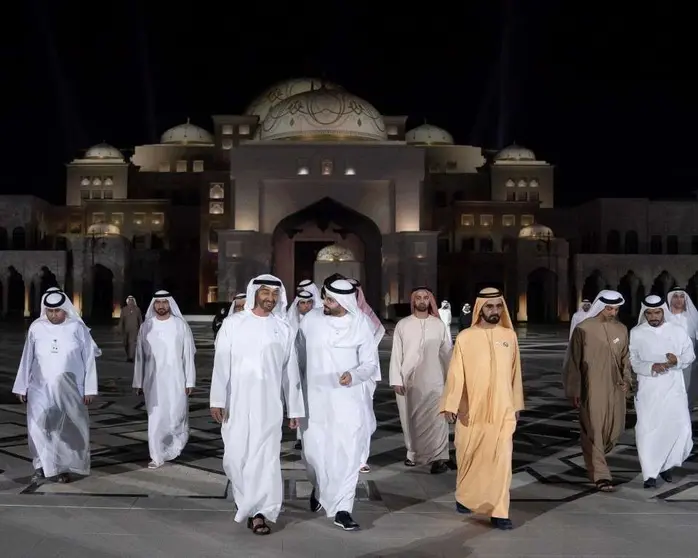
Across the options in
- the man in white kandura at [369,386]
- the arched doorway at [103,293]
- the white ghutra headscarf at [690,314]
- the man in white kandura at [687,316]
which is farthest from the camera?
the arched doorway at [103,293]

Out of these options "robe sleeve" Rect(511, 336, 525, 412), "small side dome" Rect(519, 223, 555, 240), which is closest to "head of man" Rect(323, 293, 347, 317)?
"robe sleeve" Rect(511, 336, 525, 412)

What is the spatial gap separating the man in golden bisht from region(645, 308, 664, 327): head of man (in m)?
1.68

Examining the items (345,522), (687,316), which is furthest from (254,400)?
Result: (687,316)

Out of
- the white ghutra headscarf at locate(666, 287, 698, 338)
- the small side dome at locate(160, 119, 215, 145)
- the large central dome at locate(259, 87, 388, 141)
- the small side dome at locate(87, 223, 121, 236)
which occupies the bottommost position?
the white ghutra headscarf at locate(666, 287, 698, 338)

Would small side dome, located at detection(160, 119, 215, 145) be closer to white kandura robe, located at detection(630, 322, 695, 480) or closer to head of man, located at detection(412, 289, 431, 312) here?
head of man, located at detection(412, 289, 431, 312)

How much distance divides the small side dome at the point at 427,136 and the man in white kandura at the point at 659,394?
1500 inches

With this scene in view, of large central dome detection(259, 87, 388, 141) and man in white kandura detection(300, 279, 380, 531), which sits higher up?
large central dome detection(259, 87, 388, 141)

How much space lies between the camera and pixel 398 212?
32.2 metres

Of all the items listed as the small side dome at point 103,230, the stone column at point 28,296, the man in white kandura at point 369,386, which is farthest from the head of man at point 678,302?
the stone column at point 28,296

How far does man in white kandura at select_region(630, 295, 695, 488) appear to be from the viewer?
582 centimetres

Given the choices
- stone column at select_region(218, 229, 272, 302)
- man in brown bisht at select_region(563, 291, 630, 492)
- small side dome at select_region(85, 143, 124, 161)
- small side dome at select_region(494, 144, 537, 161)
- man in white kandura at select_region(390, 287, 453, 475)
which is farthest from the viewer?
small side dome at select_region(494, 144, 537, 161)

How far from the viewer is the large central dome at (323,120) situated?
32.9 m

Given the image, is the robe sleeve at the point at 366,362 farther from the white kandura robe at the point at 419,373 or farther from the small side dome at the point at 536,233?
the small side dome at the point at 536,233

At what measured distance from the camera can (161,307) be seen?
6.82 meters
